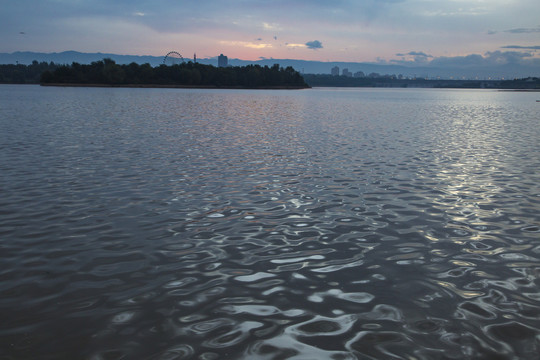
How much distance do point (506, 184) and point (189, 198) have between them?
13.1m

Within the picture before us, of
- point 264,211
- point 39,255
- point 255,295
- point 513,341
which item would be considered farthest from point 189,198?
point 513,341

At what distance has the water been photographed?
6.13 m

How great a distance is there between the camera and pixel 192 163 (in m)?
20.5

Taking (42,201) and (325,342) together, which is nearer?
(325,342)

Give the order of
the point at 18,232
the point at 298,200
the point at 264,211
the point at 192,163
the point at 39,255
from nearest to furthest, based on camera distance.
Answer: the point at 39,255 → the point at 18,232 → the point at 264,211 → the point at 298,200 → the point at 192,163

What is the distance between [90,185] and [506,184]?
16.9 metres

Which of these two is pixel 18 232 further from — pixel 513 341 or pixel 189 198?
pixel 513 341

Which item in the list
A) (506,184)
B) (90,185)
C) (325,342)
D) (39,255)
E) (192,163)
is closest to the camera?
(325,342)

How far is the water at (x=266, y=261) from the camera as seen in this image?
6.13 meters

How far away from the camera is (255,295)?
7449 mm

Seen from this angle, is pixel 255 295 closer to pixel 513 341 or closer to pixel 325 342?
pixel 325 342

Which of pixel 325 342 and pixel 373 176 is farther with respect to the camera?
pixel 373 176

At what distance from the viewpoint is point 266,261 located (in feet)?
29.5

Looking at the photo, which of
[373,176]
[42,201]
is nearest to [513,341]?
[373,176]
